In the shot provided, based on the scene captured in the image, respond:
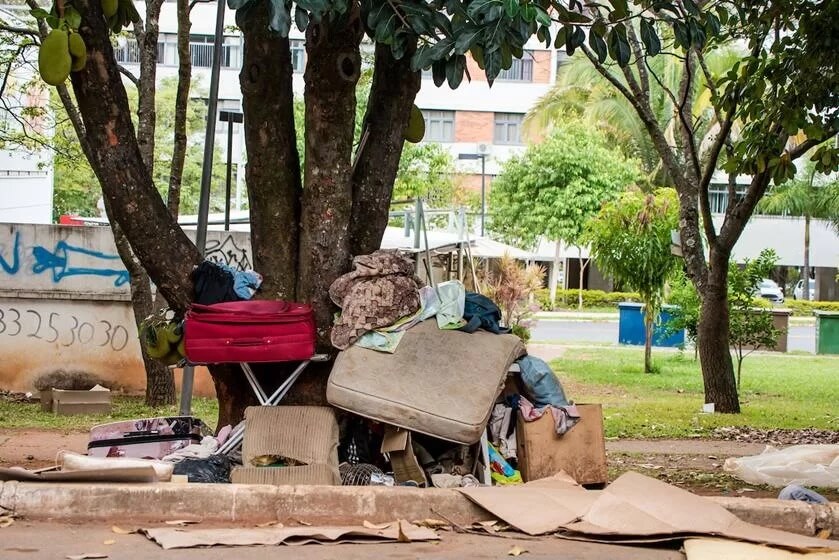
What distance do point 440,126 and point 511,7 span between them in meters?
40.7

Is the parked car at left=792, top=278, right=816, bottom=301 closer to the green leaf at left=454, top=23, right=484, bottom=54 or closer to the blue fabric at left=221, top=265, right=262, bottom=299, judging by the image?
the blue fabric at left=221, top=265, right=262, bottom=299

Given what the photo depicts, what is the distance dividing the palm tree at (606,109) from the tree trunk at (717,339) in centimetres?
2065

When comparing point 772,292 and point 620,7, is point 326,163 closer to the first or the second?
point 620,7

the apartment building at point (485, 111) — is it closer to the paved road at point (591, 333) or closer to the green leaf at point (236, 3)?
the paved road at point (591, 333)

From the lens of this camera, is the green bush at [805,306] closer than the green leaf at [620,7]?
No

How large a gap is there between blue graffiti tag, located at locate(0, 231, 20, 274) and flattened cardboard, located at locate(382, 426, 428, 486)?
9.31 meters

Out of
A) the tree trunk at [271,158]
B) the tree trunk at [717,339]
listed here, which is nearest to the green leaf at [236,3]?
the tree trunk at [271,158]

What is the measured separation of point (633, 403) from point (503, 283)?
23.3 ft

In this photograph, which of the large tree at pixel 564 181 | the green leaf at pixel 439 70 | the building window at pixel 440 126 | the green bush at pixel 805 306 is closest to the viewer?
the green leaf at pixel 439 70

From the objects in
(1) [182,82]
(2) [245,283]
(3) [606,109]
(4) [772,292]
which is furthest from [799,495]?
(4) [772,292]

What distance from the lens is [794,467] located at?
867cm

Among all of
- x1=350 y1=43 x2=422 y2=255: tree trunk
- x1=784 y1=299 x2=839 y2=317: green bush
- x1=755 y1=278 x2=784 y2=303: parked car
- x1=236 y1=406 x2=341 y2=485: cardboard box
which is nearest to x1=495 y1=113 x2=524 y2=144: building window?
x1=755 y1=278 x2=784 y2=303: parked car

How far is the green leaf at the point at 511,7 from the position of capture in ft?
19.0

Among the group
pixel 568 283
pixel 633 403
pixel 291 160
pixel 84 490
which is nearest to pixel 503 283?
pixel 633 403
